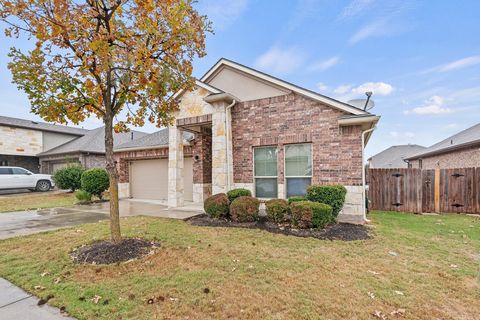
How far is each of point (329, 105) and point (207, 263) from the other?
6091 mm

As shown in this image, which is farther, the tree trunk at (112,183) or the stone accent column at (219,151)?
the stone accent column at (219,151)

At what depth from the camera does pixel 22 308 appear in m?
2.77

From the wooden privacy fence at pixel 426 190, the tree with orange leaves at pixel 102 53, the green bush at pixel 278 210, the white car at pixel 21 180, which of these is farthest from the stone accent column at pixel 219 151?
the white car at pixel 21 180

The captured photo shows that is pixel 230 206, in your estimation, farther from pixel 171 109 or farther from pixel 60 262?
pixel 60 262

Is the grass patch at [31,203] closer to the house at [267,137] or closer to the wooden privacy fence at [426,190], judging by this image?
the house at [267,137]

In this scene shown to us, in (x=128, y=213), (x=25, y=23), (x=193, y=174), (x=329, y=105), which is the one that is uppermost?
(x=25, y=23)

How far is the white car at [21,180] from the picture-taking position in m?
15.5

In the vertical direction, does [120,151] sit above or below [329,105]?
below

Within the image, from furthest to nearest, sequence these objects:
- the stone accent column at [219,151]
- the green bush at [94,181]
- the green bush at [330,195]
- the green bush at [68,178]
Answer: the green bush at [68,178] < the green bush at [94,181] < the stone accent column at [219,151] < the green bush at [330,195]

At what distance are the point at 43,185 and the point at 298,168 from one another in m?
19.3

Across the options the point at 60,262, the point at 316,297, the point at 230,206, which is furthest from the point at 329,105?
the point at 60,262

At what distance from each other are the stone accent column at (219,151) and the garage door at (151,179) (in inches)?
143

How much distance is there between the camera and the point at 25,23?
3912 millimetres

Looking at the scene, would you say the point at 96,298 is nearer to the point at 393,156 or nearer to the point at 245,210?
the point at 245,210
